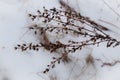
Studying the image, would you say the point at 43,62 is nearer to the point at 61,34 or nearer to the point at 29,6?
the point at 61,34

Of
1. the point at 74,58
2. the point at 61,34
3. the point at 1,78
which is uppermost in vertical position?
the point at 61,34

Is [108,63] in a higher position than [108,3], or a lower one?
lower

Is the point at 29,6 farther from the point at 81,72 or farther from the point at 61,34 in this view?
the point at 81,72

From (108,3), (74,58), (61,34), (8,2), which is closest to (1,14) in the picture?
(8,2)

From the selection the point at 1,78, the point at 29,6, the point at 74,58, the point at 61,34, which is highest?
the point at 29,6

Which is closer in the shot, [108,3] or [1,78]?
[1,78]

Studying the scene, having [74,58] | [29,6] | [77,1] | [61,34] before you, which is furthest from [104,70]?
[29,6]
